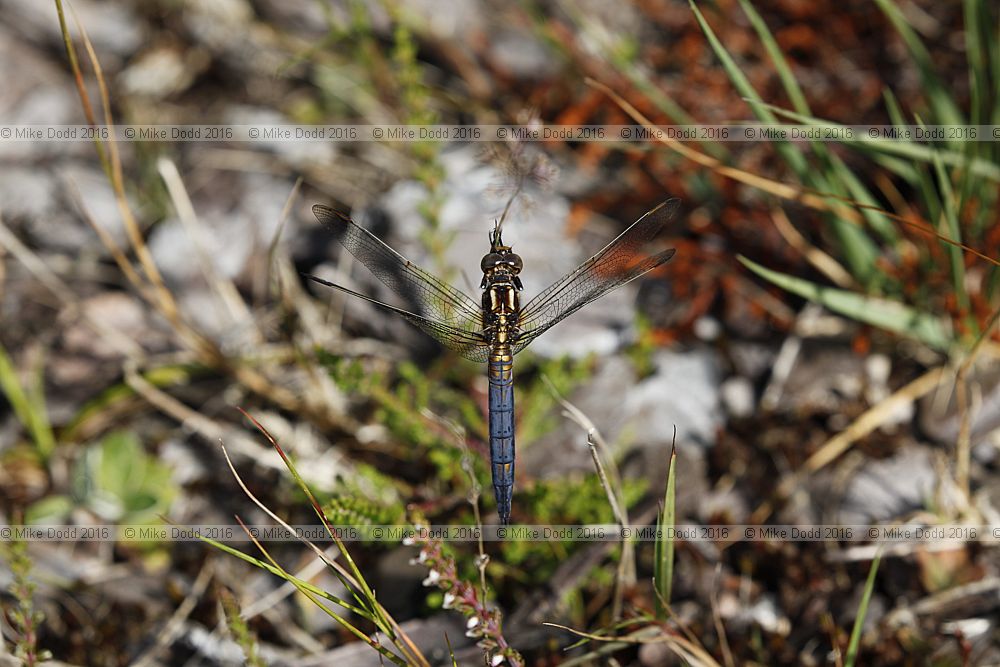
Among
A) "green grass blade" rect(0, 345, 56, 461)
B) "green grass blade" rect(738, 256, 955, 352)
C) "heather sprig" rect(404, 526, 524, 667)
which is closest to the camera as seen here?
"heather sprig" rect(404, 526, 524, 667)

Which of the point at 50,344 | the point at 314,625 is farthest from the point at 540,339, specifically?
the point at 50,344

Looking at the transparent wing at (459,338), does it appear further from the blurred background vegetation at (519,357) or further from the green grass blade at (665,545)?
the green grass blade at (665,545)

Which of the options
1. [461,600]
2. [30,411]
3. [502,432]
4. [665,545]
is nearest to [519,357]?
[502,432]

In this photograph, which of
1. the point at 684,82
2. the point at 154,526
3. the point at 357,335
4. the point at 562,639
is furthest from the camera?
the point at 684,82

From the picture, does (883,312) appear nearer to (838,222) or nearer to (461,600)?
(838,222)

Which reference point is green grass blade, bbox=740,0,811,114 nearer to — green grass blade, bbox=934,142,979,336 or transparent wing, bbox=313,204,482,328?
green grass blade, bbox=934,142,979,336

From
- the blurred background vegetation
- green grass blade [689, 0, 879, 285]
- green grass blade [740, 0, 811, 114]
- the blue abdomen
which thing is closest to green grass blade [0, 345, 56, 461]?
the blurred background vegetation

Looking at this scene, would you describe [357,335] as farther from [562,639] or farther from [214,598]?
[562,639]
